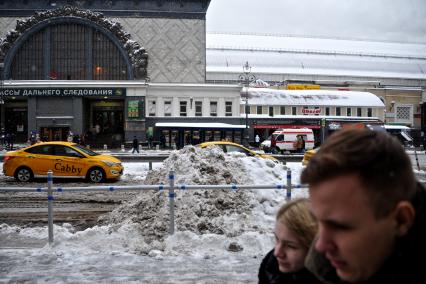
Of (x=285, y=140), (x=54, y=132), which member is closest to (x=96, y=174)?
(x=285, y=140)

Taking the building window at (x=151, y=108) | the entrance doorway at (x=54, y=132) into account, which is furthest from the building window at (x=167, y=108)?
the entrance doorway at (x=54, y=132)

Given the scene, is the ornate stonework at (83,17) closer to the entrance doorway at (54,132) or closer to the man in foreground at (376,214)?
the entrance doorway at (54,132)

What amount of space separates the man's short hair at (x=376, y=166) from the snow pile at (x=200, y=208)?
6.54m

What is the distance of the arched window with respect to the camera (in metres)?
57.1

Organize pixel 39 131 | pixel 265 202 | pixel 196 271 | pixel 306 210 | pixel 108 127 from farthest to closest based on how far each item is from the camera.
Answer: pixel 108 127 → pixel 39 131 → pixel 265 202 → pixel 196 271 → pixel 306 210

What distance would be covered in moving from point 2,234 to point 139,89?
4604 cm

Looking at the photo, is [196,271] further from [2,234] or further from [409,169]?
[409,169]

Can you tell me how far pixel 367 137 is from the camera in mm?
1300

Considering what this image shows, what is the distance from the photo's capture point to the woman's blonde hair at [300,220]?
6.91ft

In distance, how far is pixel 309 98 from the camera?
61.3 metres

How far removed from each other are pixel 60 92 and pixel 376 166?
5477 cm

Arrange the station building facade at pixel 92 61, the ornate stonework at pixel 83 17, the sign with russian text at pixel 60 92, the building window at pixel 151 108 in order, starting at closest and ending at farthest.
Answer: the sign with russian text at pixel 60 92 → the station building facade at pixel 92 61 → the building window at pixel 151 108 → the ornate stonework at pixel 83 17

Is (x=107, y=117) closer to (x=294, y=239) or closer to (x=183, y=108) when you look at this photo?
(x=183, y=108)

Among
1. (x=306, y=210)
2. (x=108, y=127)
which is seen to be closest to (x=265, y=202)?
(x=306, y=210)
